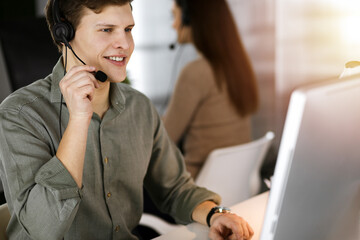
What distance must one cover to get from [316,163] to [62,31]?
68cm

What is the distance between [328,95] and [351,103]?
2.4 inches

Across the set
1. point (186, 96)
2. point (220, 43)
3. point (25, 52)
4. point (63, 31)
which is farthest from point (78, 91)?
point (220, 43)

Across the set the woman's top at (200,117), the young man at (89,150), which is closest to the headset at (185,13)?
the woman's top at (200,117)

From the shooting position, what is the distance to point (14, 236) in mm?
1045

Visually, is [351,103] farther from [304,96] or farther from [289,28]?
[289,28]

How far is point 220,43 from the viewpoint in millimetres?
2088

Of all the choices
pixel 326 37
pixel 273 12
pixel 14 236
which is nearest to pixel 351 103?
pixel 14 236

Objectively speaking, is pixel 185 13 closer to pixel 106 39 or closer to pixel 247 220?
pixel 106 39

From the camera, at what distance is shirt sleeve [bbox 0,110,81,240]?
91 centimetres

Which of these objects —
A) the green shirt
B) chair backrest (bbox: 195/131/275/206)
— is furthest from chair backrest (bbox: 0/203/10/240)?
chair backrest (bbox: 195/131/275/206)

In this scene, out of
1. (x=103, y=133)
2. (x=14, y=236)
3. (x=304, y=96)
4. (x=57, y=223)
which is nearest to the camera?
(x=304, y=96)

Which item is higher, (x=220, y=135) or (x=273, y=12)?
(x=273, y=12)

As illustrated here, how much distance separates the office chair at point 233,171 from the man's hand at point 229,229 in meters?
0.67

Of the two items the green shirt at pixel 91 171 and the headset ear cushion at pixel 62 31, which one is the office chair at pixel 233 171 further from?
the headset ear cushion at pixel 62 31
